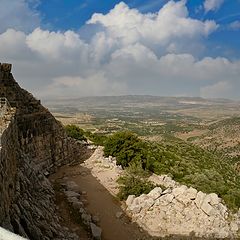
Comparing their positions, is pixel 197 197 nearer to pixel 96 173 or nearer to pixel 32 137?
pixel 96 173

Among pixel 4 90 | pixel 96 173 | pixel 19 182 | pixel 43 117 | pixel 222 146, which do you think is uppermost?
pixel 4 90

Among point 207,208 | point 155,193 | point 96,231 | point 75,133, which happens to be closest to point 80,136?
point 75,133

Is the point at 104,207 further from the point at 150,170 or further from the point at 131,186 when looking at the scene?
the point at 150,170

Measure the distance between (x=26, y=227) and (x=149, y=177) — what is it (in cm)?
2292

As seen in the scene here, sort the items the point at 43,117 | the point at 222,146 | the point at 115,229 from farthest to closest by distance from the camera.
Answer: the point at 222,146, the point at 43,117, the point at 115,229

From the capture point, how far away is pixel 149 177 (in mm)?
38750

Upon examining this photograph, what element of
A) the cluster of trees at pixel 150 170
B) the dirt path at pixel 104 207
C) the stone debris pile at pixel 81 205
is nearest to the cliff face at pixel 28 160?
the stone debris pile at pixel 81 205

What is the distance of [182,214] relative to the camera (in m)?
27.6

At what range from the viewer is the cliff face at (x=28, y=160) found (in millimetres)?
16406

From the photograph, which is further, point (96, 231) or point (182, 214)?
point (182, 214)

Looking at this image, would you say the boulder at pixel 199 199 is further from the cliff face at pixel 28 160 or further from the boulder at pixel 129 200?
the cliff face at pixel 28 160

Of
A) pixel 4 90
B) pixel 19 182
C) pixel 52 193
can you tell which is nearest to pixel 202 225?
pixel 52 193

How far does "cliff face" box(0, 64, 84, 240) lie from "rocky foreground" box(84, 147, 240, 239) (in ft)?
22.2

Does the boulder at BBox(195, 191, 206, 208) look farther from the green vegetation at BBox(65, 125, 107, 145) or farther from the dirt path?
the green vegetation at BBox(65, 125, 107, 145)
